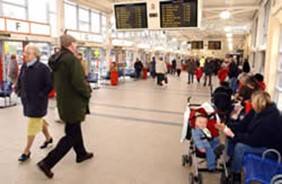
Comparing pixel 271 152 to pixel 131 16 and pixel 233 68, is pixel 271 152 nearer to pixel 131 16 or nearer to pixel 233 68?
pixel 131 16

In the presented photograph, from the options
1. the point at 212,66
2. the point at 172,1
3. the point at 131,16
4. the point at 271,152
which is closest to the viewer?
the point at 271,152

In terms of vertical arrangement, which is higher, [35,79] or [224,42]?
[224,42]

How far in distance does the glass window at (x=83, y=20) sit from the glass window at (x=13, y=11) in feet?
11.9

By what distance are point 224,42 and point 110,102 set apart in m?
31.0

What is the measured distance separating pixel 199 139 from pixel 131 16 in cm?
542

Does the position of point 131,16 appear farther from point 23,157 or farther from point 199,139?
point 199,139

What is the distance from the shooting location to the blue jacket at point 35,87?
3.39m

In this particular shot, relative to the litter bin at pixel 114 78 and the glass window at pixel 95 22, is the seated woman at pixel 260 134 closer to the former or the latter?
the litter bin at pixel 114 78

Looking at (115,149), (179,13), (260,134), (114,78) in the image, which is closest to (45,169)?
(115,149)

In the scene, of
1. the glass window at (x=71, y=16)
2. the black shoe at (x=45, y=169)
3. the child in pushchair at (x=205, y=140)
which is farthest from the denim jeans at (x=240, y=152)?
the glass window at (x=71, y=16)

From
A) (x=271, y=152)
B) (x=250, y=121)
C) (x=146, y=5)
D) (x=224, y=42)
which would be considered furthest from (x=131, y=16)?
(x=224, y=42)

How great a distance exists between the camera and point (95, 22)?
14.2 meters

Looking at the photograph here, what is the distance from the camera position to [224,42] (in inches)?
1398

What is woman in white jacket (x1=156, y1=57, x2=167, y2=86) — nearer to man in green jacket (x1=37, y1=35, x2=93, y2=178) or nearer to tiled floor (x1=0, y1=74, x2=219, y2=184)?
tiled floor (x1=0, y1=74, x2=219, y2=184)
